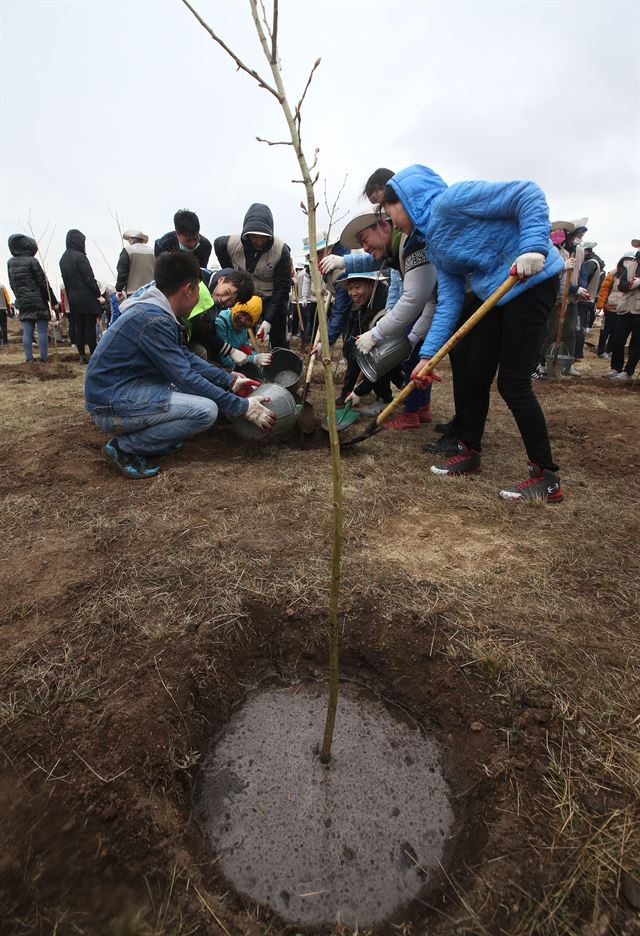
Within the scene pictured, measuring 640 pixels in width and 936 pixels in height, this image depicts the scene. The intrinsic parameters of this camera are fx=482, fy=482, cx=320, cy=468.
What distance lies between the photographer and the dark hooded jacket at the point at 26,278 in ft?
22.8

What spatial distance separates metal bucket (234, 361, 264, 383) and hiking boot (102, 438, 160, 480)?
4.22 feet

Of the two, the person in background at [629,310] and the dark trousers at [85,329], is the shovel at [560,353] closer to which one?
the person in background at [629,310]

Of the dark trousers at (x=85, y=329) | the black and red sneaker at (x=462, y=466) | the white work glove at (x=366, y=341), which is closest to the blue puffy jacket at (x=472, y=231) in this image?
the white work glove at (x=366, y=341)

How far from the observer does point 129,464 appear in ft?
10.6

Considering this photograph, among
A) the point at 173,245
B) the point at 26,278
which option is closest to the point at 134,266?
the point at 173,245

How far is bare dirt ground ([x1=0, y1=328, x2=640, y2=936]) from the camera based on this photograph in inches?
44.4

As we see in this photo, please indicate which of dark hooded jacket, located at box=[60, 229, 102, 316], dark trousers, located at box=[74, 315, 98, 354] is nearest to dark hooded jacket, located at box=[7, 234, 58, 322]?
dark hooded jacket, located at box=[60, 229, 102, 316]

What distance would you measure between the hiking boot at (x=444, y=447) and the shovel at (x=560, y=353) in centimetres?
378

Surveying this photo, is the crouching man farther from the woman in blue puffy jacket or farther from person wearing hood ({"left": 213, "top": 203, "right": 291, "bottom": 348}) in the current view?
person wearing hood ({"left": 213, "top": 203, "right": 291, "bottom": 348})

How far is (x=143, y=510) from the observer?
2.65 metres

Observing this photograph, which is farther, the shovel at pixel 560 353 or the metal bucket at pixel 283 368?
the shovel at pixel 560 353

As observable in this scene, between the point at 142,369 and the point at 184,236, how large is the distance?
83.6 inches

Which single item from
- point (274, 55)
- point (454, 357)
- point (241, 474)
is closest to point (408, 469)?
point (454, 357)

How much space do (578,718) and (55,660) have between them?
1701 mm
